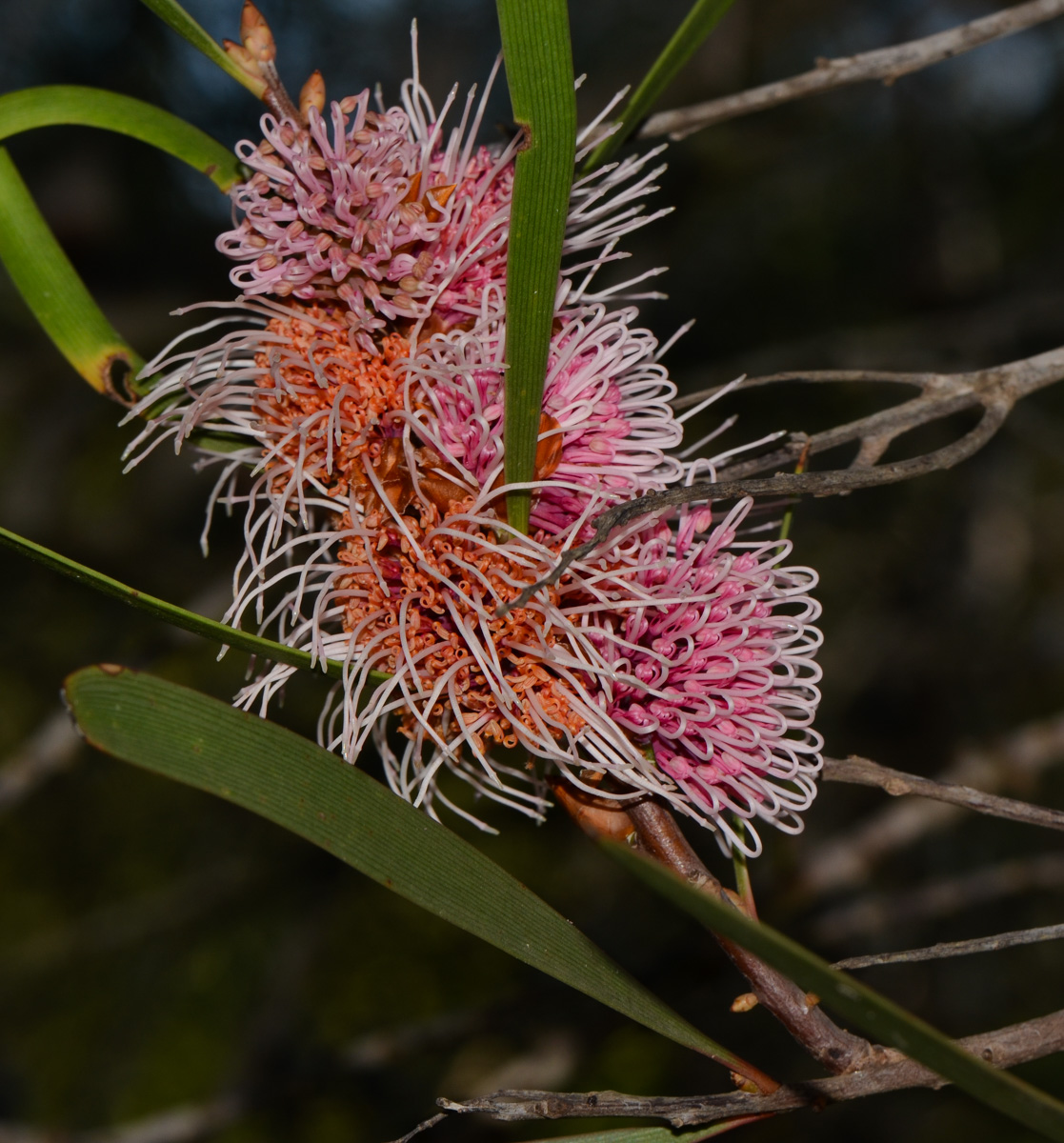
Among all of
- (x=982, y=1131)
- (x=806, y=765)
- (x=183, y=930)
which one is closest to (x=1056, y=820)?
(x=806, y=765)

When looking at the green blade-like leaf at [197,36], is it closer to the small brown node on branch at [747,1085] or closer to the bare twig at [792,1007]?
the bare twig at [792,1007]

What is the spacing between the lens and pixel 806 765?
107 centimetres

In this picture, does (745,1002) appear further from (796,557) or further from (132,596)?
(796,557)

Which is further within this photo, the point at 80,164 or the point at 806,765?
the point at 80,164

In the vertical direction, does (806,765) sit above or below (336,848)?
above

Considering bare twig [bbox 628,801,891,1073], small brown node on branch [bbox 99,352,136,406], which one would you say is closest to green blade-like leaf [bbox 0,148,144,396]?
small brown node on branch [bbox 99,352,136,406]

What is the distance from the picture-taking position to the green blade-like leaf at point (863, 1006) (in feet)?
2.02

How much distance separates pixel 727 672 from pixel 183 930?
378cm

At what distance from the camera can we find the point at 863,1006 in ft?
2.16

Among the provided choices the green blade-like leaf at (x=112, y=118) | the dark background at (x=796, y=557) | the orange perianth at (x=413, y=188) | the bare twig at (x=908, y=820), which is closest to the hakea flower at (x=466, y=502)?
the orange perianth at (x=413, y=188)

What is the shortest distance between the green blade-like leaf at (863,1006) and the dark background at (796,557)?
271 centimetres

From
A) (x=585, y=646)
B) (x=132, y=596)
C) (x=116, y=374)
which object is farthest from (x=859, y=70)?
(x=132, y=596)

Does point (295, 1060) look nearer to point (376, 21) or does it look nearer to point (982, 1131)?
point (982, 1131)

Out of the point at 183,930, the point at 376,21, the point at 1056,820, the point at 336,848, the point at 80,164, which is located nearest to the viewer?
the point at 336,848
